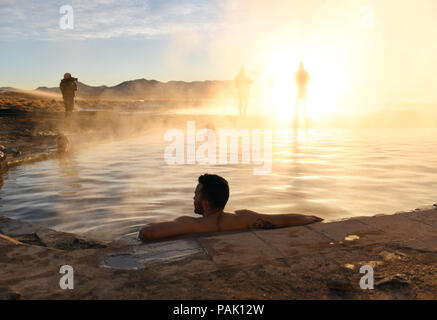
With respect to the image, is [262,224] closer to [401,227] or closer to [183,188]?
[401,227]

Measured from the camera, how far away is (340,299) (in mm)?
2182

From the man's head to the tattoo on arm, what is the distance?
0.41m

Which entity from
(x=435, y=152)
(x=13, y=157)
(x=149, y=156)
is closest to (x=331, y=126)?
(x=435, y=152)

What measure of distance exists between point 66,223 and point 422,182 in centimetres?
572

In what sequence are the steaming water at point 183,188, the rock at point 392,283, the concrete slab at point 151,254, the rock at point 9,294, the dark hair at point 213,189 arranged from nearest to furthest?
the rock at point 9,294
the rock at point 392,283
the concrete slab at point 151,254
the dark hair at point 213,189
the steaming water at point 183,188

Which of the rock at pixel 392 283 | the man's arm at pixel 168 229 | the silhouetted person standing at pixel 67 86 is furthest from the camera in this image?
the silhouetted person standing at pixel 67 86

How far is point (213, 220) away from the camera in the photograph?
3.78 meters

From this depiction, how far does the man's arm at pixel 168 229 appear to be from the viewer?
359 centimetres

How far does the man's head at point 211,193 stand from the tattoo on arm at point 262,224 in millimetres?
410

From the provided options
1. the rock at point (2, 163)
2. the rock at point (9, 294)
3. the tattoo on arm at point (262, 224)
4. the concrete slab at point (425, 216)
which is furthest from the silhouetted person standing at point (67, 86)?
the rock at point (9, 294)

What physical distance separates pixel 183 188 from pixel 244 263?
12.9ft

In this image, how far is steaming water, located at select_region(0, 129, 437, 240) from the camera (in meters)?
5.11

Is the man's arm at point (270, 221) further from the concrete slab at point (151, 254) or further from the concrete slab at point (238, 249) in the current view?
the concrete slab at point (151, 254)
